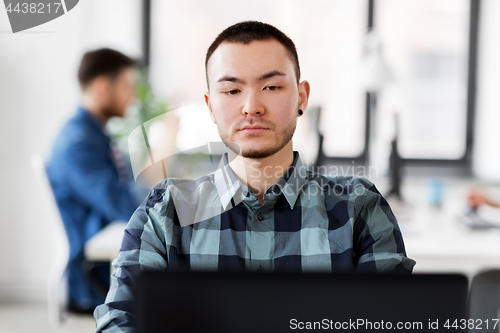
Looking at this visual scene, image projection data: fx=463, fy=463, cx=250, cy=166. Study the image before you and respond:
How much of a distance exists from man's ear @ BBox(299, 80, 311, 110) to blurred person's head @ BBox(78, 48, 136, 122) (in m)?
1.21

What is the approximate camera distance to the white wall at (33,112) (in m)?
2.30

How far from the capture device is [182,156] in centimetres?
82

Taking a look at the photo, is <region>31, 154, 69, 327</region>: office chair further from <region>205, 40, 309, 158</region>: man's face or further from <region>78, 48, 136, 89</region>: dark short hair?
<region>205, 40, 309, 158</region>: man's face

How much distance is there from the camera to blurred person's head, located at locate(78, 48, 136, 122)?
5.59ft

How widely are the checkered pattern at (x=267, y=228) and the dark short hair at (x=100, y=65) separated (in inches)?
45.5

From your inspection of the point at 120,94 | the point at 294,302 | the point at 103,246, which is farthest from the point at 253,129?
the point at 120,94

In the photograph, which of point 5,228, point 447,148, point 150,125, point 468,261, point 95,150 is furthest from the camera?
point 447,148

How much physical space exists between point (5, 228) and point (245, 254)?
2.11 m

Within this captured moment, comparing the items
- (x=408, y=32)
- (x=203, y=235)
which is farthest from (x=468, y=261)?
(x=408, y=32)

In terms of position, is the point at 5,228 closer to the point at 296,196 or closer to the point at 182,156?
the point at 182,156

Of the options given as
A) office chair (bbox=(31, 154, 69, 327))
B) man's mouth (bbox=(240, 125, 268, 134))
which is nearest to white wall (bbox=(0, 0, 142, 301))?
office chair (bbox=(31, 154, 69, 327))

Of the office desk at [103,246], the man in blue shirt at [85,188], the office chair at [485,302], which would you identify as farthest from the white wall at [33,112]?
the office chair at [485,302]

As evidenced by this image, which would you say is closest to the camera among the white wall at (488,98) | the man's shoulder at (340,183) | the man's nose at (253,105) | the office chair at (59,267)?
the man's nose at (253,105)

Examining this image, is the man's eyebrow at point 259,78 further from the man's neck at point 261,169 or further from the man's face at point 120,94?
the man's face at point 120,94
